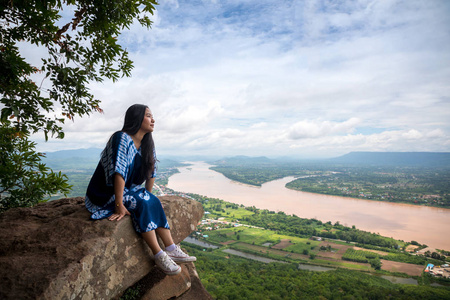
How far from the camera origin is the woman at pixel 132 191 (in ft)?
7.70

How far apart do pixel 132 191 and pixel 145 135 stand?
64 cm

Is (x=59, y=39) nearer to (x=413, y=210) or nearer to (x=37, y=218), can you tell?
(x=37, y=218)

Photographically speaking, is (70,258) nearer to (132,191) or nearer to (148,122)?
(132,191)

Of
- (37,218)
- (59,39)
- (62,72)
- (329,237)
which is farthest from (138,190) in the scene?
(329,237)

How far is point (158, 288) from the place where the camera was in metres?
2.54

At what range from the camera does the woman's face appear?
2607 millimetres

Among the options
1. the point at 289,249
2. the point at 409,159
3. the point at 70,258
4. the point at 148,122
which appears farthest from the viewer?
the point at 409,159

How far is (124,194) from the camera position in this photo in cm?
244

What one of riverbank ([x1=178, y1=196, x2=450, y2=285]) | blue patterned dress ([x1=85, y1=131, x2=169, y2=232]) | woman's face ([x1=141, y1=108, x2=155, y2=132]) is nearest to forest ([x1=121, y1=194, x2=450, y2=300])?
riverbank ([x1=178, y1=196, x2=450, y2=285])

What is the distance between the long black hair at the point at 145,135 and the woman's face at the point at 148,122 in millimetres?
32

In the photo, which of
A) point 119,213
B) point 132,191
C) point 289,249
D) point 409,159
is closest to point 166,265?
point 119,213

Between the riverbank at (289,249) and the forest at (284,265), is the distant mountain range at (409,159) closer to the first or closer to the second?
the forest at (284,265)

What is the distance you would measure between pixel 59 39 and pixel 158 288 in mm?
2870

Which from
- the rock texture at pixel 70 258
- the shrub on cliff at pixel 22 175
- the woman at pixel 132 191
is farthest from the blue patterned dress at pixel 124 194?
the shrub on cliff at pixel 22 175
